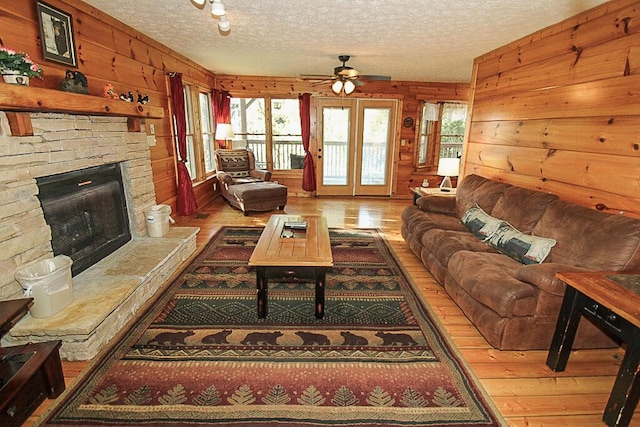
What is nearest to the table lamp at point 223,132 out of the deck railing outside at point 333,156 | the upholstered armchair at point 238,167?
the upholstered armchair at point 238,167

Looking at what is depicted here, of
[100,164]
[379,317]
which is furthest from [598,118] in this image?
[100,164]

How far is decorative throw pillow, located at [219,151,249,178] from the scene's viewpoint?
606 centimetres

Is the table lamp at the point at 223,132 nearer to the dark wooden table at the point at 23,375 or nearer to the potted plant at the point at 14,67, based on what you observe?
the potted plant at the point at 14,67

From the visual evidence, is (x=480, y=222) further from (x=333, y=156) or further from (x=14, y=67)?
(x=333, y=156)

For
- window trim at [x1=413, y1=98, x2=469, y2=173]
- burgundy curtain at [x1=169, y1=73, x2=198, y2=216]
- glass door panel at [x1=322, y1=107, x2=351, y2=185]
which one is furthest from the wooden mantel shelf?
window trim at [x1=413, y1=98, x2=469, y2=173]

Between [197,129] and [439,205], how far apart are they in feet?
13.6

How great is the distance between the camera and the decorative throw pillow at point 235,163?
6.06 meters

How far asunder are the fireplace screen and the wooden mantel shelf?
552 millimetres

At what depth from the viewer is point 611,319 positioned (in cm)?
164

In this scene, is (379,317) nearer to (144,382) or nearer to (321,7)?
(144,382)

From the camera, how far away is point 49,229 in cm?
228

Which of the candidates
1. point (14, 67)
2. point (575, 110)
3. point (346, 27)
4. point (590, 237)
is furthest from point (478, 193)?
point (14, 67)

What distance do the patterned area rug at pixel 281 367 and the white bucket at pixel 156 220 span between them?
84 cm

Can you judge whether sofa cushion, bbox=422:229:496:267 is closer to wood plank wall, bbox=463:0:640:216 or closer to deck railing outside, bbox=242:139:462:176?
wood plank wall, bbox=463:0:640:216
